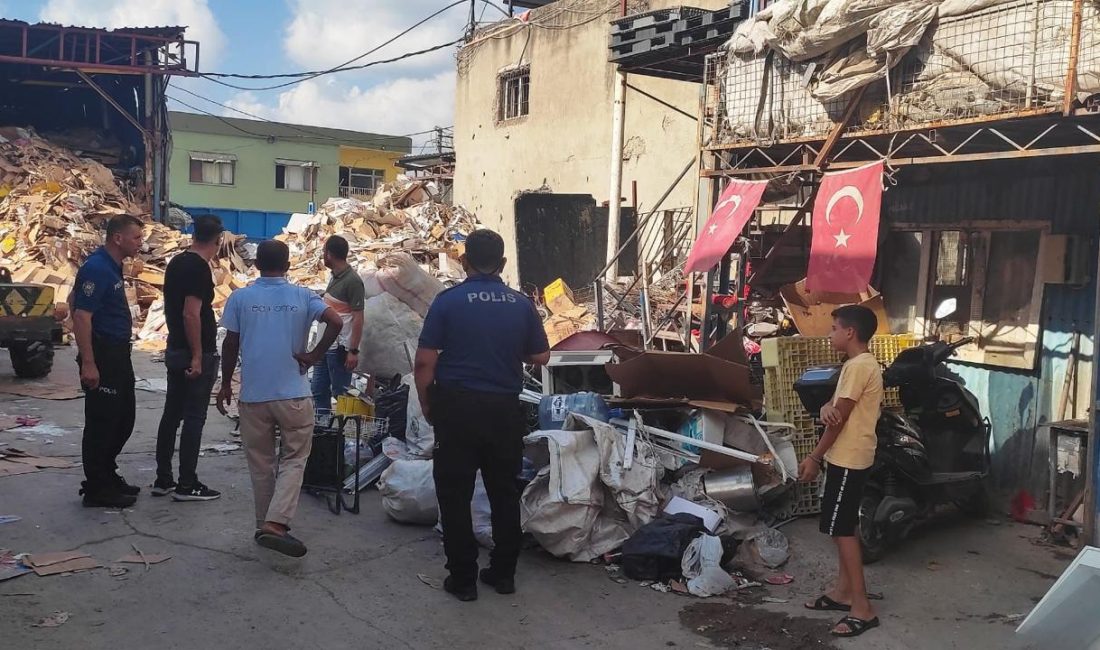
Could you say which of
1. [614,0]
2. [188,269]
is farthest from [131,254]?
[614,0]

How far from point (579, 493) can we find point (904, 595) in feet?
6.30

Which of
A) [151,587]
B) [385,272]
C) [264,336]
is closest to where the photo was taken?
[151,587]

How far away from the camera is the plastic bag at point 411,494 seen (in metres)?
5.84

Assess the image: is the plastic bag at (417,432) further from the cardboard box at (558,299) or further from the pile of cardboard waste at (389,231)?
the pile of cardboard waste at (389,231)

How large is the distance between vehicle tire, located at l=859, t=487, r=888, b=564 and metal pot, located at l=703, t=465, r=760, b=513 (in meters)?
0.70

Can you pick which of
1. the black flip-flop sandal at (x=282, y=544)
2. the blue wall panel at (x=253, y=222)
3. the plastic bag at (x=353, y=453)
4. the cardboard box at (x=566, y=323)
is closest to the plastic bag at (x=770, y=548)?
the black flip-flop sandal at (x=282, y=544)

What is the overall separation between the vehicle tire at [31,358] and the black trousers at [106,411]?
5.73 metres

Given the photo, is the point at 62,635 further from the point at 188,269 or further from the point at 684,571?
the point at 684,571

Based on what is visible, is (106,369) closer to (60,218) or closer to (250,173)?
(60,218)

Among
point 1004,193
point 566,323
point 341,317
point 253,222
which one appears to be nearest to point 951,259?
point 1004,193

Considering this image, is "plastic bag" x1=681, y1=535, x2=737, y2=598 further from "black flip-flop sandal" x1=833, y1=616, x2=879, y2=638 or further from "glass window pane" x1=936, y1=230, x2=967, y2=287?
"glass window pane" x1=936, y1=230, x2=967, y2=287

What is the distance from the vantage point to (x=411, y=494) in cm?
586

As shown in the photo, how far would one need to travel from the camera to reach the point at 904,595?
203 inches

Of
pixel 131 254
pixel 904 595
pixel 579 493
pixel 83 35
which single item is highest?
pixel 83 35
